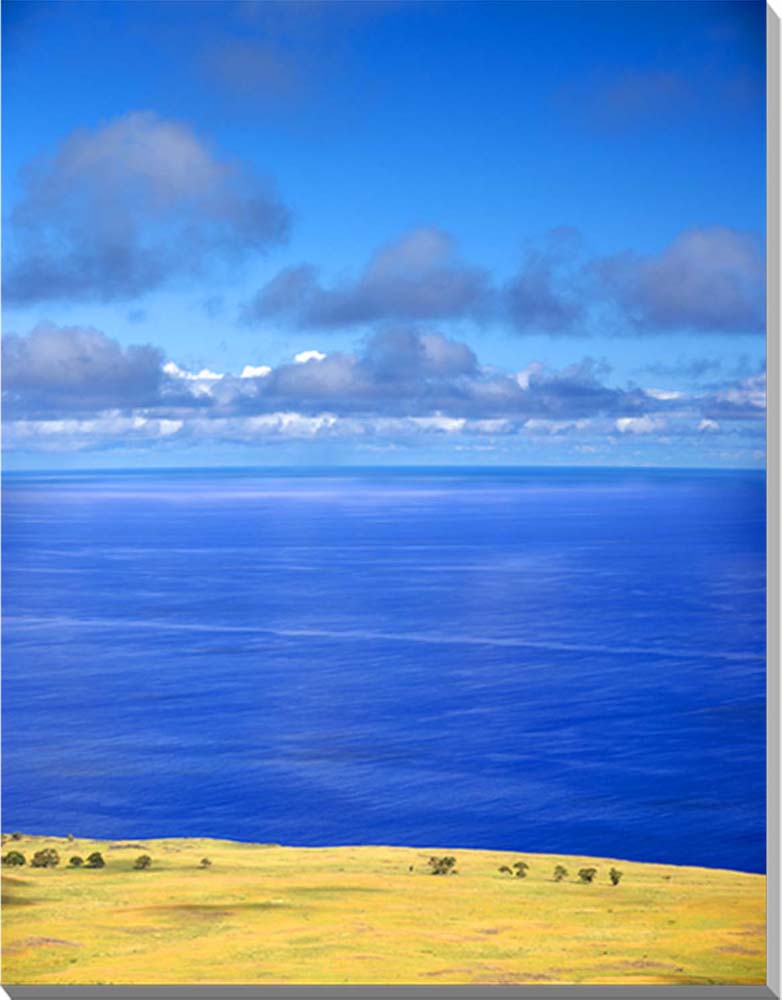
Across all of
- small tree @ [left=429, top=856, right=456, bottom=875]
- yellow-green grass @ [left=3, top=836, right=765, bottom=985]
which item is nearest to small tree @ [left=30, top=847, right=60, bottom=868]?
yellow-green grass @ [left=3, top=836, right=765, bottom=985]

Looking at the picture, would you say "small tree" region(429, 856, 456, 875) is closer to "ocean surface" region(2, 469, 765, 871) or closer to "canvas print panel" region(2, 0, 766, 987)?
"canvas print panel" region(2, 0, 766, 987)

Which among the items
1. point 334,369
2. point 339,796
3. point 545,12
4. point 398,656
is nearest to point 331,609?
point 398,656

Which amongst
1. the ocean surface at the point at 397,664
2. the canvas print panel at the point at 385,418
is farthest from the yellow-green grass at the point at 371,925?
the ocean surface at the point at 397,664

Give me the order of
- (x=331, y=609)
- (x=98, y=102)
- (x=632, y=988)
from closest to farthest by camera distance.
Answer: (x=632, y=988) < (x=98, y=102) < (x=331, y=609)

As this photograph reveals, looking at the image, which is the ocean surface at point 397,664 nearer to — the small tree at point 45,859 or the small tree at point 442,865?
the small tree at point 442,865

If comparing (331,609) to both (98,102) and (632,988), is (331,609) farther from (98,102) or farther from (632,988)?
(632,988)

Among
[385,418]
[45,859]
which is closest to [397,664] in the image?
[385,418]

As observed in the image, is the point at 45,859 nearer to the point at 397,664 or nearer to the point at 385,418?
the point at 385,418
